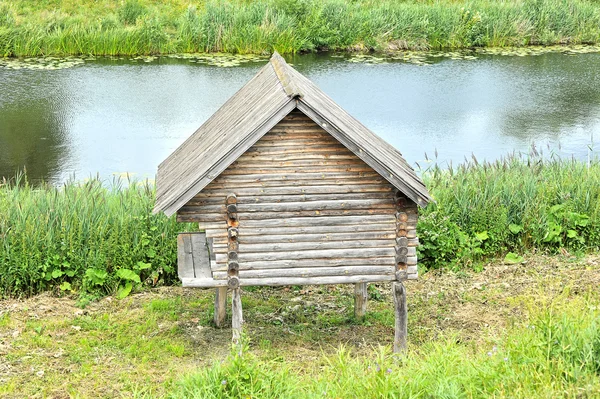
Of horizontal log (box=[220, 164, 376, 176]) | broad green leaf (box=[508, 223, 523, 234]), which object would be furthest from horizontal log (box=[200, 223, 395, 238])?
broad green leaf (box=[508, 223, 523, 234])

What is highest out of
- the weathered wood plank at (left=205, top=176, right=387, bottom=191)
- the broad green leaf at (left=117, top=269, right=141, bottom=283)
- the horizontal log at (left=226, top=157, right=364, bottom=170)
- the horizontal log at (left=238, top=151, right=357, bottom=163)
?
the horizontal log at (left=238, top=151, right=357, bottom=163)

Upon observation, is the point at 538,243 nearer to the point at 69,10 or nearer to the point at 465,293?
the point at 465,293

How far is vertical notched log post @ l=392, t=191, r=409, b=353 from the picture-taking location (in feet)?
25.2

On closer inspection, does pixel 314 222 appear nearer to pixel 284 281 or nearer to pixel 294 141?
pixel 284 281

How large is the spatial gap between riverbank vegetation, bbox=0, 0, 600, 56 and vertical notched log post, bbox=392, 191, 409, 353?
53.7 feet

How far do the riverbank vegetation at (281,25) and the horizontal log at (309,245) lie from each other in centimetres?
1645

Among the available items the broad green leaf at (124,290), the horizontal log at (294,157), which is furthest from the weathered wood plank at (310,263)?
the broad green leaf at (124,290)

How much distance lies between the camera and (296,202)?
7559mm

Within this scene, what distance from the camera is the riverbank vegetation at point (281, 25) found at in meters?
23.7

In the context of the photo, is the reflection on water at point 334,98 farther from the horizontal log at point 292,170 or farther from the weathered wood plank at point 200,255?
the horizontal log at point 292,170

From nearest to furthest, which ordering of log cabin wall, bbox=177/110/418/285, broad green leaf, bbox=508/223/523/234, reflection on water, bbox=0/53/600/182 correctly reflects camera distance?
log cabin wall, bbox=177/110/418/285 < broad green leaf, bbox=508/223/523/234 < reflection on water, bbox=0/53/600/182

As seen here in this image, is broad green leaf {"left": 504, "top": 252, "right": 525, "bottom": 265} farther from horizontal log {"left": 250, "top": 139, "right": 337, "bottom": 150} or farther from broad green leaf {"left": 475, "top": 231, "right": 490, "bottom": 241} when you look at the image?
horizontal log {"left": 250, "top": 139, "right": 337, "bottom": 150}

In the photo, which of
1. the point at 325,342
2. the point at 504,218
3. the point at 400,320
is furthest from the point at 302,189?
the point at 504,218

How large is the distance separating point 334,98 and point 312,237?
41.5 ft
